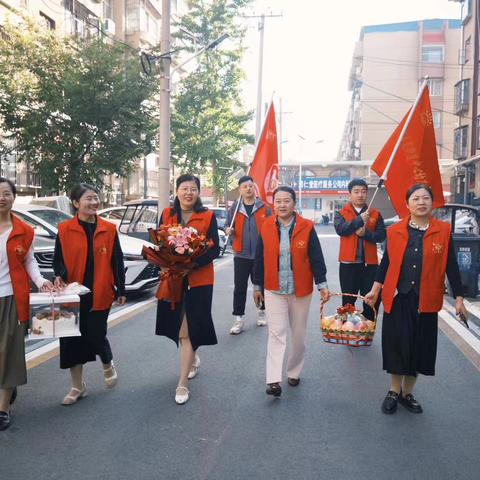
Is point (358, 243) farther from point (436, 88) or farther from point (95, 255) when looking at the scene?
point (436, 88)

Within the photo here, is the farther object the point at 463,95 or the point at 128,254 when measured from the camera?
the point at 463,95

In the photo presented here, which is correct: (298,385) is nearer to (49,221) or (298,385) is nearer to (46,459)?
(46,459)

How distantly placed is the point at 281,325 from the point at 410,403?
1.19 m

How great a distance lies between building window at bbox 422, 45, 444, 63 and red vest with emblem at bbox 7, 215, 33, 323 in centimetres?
5518

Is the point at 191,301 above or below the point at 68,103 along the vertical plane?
below

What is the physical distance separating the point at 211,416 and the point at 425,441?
154 cm

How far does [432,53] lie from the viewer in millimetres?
53469

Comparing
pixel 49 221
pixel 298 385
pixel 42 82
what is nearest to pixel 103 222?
pixel 298 385

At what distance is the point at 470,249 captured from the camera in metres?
10.0

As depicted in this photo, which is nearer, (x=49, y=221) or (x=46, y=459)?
(x=46, y=459)

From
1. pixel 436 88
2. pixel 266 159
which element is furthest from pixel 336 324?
pixel 436 88

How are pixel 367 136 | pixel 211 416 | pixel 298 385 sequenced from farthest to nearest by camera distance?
1. pixel 367 136
2. pixel 298 385
3. pixel 211 416

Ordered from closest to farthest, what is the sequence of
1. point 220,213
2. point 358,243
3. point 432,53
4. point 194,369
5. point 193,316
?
point 193,316 → point 194,369 → point 358,243 → point 220,213 → point 432,53

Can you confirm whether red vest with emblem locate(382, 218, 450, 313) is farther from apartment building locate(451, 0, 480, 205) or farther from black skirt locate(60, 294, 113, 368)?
Answer: apartment building locate(451, 0, 480, 205)
